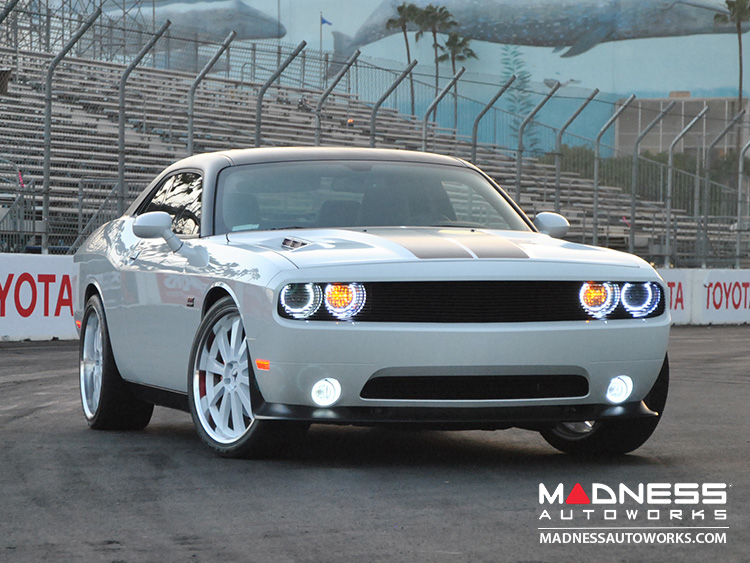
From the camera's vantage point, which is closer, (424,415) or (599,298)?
(424,415)

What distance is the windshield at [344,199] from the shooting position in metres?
6.40

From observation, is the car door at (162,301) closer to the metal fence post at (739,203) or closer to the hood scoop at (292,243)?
the hood scoop at (292,243)

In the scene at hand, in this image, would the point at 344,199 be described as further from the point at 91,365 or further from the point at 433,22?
the point at 433,22

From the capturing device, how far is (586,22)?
64375mm

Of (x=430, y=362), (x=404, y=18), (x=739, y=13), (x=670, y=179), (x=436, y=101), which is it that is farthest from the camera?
(x=739, y=13)

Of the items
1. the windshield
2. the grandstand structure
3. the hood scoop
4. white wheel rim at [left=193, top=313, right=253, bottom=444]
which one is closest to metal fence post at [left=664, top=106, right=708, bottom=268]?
the grandstand structure

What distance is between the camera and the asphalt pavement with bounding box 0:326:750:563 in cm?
398

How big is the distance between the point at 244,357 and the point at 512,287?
1147mm

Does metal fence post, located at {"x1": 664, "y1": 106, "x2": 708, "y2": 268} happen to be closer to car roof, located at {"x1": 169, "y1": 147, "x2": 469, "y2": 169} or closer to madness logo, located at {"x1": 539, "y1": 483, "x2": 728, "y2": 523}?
car roof, located at {"x1": 169, "y1": 147, "x2": 469, "y2": 169}

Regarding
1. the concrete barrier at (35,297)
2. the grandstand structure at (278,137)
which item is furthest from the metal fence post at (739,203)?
the concrete barrier at (35,297)

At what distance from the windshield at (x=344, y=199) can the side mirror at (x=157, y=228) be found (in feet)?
0.71

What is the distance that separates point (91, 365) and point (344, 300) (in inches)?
101

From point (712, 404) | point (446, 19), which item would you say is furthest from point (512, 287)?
point (446, 19)

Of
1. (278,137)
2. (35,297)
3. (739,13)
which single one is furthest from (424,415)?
(739,13)
